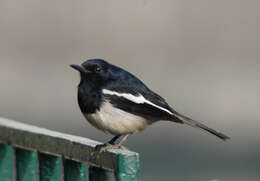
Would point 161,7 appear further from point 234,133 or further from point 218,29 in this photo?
point 234,133

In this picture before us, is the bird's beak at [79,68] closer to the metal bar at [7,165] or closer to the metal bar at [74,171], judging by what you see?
the metal bar at [7,165]

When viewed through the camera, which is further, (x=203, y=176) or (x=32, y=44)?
(x=32, y=44)

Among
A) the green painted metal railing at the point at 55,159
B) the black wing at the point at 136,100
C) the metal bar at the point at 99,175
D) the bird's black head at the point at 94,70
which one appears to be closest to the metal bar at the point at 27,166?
the green painted metal railing at the point at 55,159

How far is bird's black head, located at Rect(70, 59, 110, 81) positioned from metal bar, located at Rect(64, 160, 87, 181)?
1.98 m

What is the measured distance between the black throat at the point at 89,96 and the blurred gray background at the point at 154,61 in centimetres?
546

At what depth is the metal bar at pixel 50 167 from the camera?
4.75 meters

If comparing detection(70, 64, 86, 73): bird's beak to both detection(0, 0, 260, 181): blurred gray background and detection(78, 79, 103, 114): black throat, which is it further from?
detection(0, 0, 260, 181): blurred gray background

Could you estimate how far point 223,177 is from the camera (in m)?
11.0

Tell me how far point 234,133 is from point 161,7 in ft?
7.89

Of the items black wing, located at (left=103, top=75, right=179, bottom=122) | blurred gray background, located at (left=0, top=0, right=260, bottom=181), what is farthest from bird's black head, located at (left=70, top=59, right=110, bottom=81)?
blurred gray background, located at (left=0, top=0, right=260, bottom=181)

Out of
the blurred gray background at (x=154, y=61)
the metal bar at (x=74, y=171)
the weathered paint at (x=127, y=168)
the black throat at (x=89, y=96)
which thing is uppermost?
the weathered paint at (x=127, y=168)

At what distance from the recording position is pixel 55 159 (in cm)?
480

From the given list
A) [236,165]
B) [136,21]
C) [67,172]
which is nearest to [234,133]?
[236,165]

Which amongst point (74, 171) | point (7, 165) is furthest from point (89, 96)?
point (74, 171)
